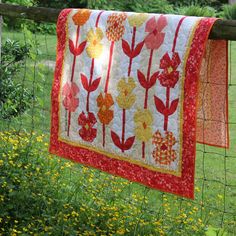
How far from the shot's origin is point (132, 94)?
326cm

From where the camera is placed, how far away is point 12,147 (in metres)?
4.74

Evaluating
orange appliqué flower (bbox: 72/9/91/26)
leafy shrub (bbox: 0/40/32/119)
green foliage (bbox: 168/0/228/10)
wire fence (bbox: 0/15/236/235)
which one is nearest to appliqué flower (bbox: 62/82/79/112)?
orange appliqué flower (bbox: 72/9/91/26)

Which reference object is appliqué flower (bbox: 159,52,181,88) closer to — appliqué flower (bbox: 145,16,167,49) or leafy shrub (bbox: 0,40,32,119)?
appliqué flower (bbox: 145,16,167,49)

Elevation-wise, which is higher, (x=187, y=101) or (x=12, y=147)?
(x=187, y=101)

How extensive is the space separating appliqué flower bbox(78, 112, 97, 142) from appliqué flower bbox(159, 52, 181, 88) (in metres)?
0.54

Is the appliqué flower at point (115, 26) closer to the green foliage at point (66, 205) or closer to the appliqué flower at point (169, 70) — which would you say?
the appliqué flower at point (169, 70)

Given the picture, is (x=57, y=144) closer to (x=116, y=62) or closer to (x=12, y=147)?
(x=116, y=62)

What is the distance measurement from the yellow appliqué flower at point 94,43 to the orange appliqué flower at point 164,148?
1.96 feet

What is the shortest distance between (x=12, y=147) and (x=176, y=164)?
6.34 feet

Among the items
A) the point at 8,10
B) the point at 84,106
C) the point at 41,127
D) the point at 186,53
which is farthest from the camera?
the point at 41,127

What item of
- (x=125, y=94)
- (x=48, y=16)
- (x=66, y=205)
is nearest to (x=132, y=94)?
(x=125, y=94)

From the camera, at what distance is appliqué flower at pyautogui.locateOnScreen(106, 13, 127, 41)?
332 centimetres

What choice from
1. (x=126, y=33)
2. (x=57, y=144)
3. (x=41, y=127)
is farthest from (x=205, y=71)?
(x=41, y=127)

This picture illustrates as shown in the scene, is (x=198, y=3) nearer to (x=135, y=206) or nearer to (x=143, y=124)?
(x=135, y=206)
